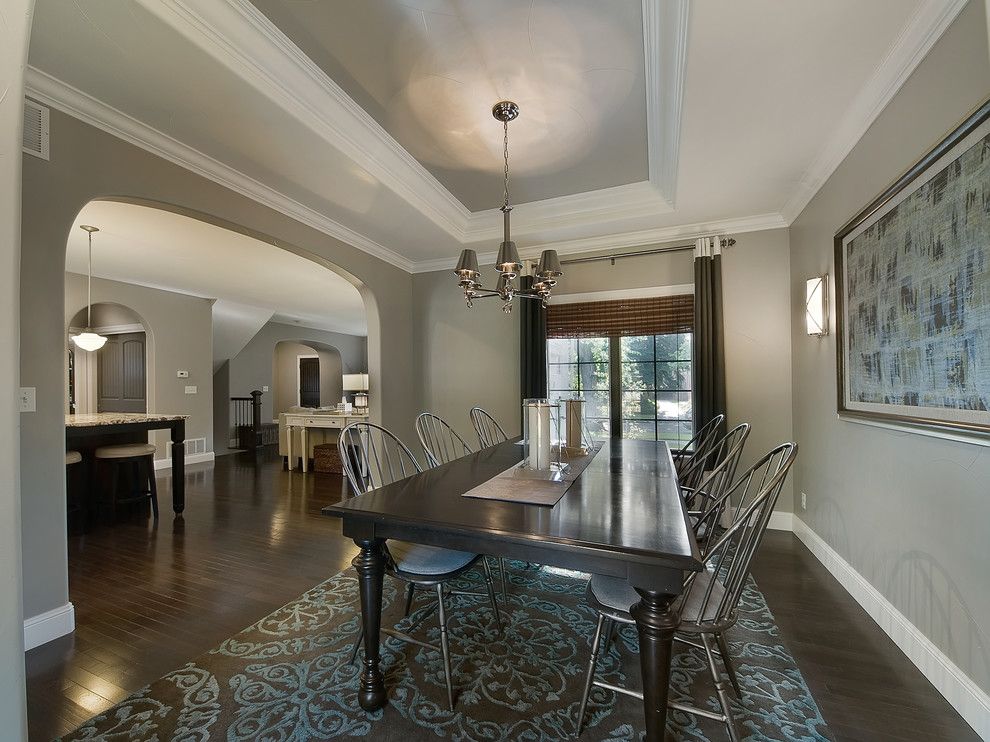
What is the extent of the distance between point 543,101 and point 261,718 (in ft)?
10.4

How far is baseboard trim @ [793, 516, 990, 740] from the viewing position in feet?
4.93

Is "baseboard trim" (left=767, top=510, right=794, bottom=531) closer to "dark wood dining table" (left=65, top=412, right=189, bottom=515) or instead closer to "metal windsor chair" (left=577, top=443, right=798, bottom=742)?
"metal windsor chair" (left=577, top=443, right=798, bottom=742)

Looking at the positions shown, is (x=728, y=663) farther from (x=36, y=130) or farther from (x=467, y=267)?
(x=36, y=130)

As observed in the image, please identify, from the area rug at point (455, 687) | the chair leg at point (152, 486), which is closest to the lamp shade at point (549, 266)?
the area rug at point (455, 687)

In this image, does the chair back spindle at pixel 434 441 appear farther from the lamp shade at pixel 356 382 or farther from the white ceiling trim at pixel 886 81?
the white ceiling trim at pixel 886 81

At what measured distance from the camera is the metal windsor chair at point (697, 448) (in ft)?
9.30

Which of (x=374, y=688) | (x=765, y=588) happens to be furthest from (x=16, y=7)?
(x=765, y=588)

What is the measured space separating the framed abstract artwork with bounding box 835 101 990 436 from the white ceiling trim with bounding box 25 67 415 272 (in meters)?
3.60

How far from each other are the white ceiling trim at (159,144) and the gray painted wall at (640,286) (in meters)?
1.55

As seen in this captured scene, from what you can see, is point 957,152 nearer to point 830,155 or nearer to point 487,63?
point 830,155

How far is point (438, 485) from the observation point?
196 cm

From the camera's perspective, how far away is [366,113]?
2.50m

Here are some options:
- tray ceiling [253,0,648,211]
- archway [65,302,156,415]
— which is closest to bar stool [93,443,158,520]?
archway [65,302,156,415]

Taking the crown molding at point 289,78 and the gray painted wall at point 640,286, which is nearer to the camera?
the crown molding at point 289,78
